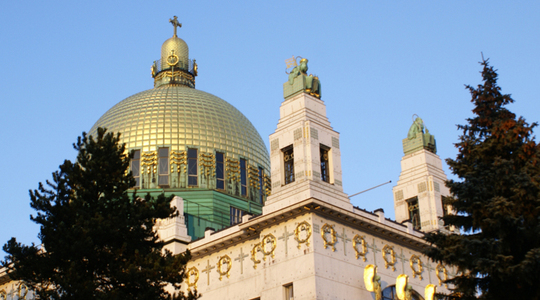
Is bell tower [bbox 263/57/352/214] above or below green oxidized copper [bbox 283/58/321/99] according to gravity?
below

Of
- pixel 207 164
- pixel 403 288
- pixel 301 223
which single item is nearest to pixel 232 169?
pixel 207 164

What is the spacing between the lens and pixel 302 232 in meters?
32.2

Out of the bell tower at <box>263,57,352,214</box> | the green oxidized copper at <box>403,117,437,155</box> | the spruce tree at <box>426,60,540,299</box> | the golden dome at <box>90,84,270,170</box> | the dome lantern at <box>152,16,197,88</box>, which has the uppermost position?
the dome lantern at <box>152,16,197,88</box>

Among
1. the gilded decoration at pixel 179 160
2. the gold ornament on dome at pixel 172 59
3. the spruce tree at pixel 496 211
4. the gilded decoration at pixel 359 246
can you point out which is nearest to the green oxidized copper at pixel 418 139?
the gilded decoration at pixel 359 246

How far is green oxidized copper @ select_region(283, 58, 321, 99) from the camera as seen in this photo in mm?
36250

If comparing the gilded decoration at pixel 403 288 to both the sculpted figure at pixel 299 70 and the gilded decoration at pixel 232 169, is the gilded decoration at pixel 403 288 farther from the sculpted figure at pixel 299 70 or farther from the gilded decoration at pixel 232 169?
the gilded decoration at pixel 232 169

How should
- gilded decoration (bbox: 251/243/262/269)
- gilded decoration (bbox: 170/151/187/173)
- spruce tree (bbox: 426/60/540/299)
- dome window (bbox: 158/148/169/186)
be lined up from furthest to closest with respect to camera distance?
gilded decoration (bbox: 170/151/187/173), dome window (bbox: 158/148/169/186), gilded decoration (bbox: 251/243/262/269), spruce tree (bbox: 426/60/540/299)

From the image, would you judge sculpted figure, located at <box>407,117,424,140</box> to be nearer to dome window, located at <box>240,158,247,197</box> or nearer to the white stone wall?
the white stone wall

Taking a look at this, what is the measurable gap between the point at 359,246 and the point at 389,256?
7.32 ft

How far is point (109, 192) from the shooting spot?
27828 millimetres

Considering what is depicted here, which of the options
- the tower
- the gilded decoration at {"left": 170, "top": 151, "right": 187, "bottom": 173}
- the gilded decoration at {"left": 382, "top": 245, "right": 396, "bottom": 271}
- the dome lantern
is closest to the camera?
the gilded decoration at {"left": 382, "top": 245, "right": 396, "bottom": 271}

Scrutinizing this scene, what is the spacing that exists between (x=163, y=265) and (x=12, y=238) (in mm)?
5646

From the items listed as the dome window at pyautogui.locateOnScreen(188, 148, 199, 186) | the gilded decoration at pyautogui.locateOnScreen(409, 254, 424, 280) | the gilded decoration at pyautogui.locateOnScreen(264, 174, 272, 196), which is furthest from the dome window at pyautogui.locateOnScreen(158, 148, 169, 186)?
the gilded decoration at pyautogui.locateOnScreen(409, 254, 424, 280)

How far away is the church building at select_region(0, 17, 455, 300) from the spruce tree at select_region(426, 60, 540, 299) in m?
9.26
